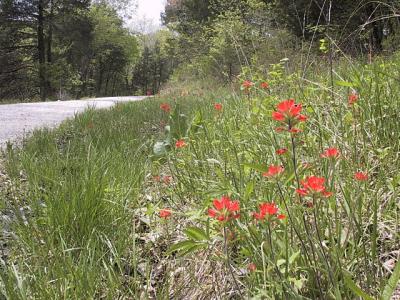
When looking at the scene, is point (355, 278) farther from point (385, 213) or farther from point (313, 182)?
point (313, 182)

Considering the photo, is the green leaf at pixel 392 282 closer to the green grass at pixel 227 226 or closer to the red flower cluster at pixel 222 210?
the green grass at pixel 227 226

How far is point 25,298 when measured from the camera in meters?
1.09

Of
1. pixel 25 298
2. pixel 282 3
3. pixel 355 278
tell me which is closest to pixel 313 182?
pixel 355 278

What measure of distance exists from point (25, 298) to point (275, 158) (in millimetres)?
1095

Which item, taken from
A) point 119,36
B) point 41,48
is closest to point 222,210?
point 41,48

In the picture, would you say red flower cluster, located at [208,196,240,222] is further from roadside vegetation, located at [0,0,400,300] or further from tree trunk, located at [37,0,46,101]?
tree trunk, located at [37,0,46,101]

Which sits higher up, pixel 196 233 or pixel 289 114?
pixel 289 114

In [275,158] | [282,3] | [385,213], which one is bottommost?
[385,213]

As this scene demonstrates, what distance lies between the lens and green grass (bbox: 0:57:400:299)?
107 centimetres

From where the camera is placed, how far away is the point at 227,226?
104cm

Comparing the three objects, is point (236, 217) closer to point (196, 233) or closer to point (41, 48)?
point (196, 233)

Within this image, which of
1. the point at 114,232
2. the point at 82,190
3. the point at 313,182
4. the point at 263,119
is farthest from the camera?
the point at 263,119

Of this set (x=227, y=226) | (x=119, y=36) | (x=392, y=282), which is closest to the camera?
(x=392, y=282)

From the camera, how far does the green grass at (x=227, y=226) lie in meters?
1.07
